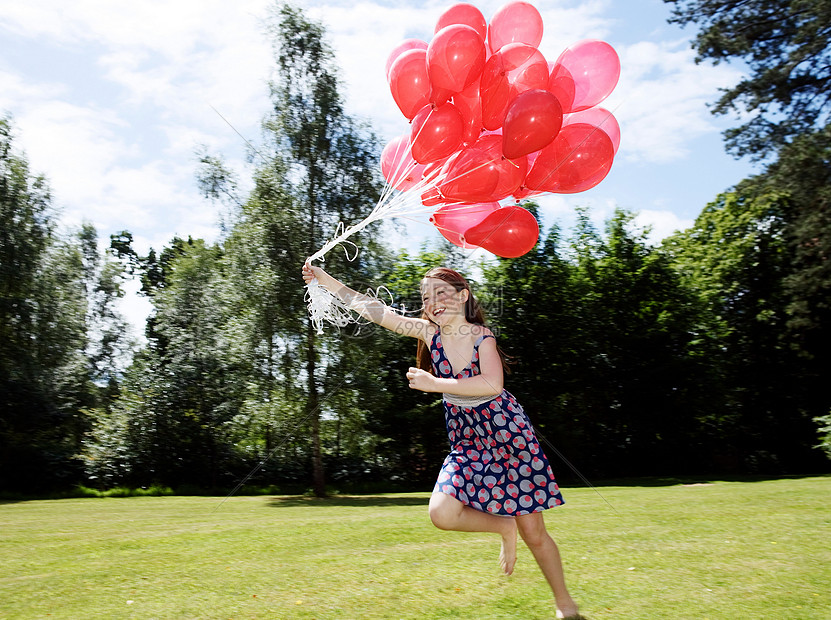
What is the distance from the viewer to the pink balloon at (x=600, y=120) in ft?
15.4

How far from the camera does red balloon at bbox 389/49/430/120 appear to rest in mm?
4676

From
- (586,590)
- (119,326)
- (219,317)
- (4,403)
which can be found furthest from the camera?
(119,326)

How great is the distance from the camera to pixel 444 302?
3.77 metres

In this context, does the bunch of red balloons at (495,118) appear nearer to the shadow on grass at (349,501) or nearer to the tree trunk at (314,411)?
the shadow on grass at (349,501)

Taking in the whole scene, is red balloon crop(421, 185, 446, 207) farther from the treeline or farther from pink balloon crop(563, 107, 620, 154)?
the treeline

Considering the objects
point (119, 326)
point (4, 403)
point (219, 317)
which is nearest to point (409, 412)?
point (219, 317)

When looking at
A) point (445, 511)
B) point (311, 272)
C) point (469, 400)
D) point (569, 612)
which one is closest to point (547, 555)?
point (569, 612)

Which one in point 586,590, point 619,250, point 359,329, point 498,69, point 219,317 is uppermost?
point 619,250

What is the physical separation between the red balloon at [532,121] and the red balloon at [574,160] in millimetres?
292

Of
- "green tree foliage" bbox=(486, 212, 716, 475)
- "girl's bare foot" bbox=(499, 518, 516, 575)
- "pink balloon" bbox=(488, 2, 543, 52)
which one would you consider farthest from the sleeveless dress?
"green tree foliage" bbox=(486, 212, 716, 475)

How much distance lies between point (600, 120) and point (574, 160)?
0.42 meters

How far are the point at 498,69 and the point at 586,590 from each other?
3.52 meters

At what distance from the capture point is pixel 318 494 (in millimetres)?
16469

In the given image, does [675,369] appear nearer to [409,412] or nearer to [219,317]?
[409,412]
